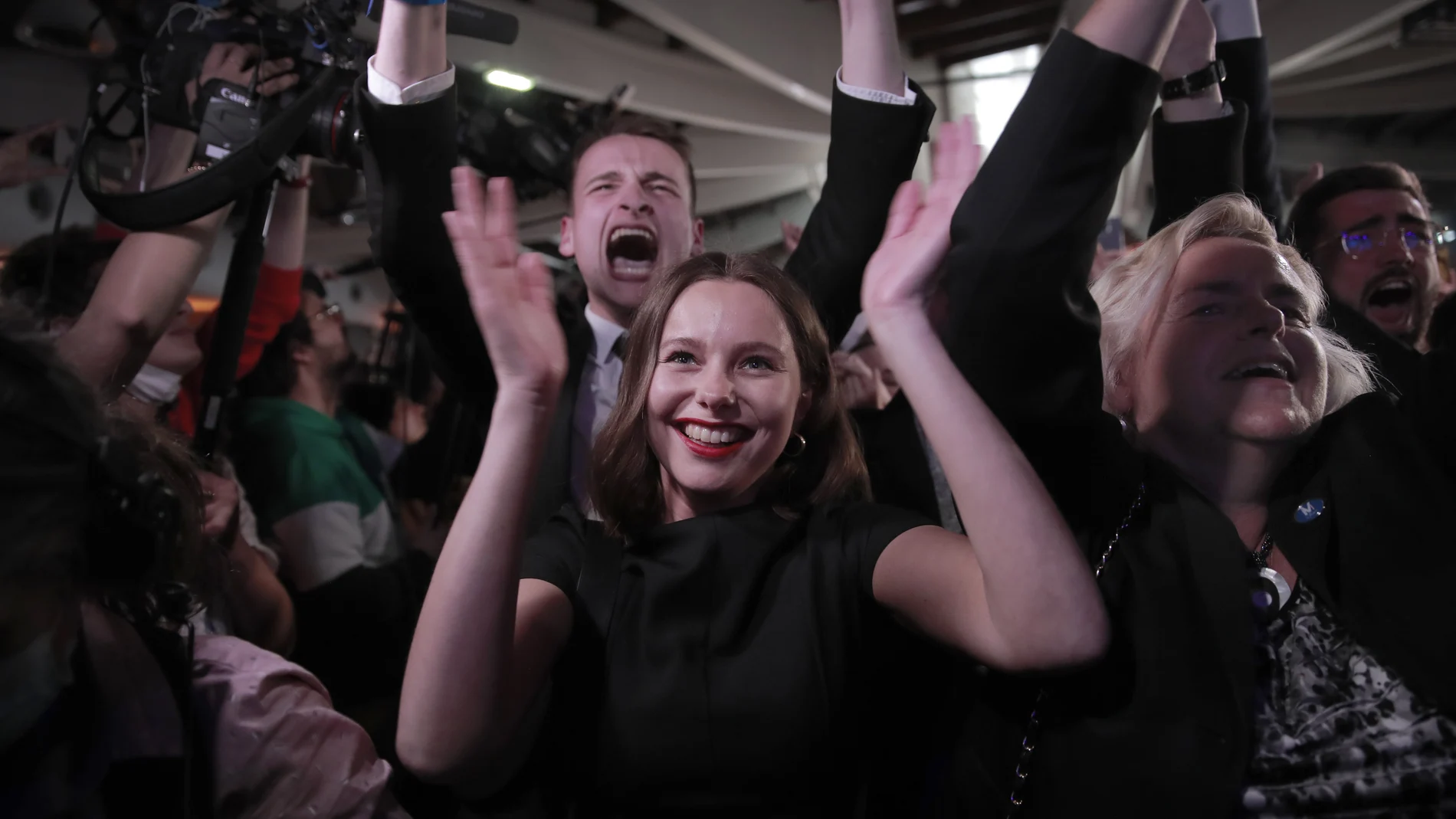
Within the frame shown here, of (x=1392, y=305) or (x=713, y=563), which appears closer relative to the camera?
(x=713, y=563)

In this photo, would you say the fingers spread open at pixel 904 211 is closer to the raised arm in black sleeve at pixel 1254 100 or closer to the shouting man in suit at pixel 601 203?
the shouting man in suit at pixel 601 203

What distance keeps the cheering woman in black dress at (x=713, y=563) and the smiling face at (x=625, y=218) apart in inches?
13.6

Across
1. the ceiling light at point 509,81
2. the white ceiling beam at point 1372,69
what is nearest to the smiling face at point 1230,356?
the ceiling light at point 509,81

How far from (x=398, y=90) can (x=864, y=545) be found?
0.84 metres

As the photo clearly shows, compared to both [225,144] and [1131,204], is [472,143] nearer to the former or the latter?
[225,144]

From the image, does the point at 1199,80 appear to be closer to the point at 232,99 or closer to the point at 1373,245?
the point at 1373,245

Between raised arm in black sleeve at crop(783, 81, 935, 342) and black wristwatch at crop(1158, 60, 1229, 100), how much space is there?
0.37 metres

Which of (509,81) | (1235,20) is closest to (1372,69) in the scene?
(1235,20)

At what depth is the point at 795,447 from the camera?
123 cm

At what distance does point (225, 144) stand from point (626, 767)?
1259 millimetres

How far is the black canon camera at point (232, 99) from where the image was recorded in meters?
1.46

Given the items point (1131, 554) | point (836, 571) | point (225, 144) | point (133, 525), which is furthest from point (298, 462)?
point (1131, 554)

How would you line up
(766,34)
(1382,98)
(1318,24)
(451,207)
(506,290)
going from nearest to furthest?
(506,290) → (451,207) → (766,34) → (1318,24) → (1382,98)

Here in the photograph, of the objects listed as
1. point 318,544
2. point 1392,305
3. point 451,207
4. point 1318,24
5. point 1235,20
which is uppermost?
point 1318,24
